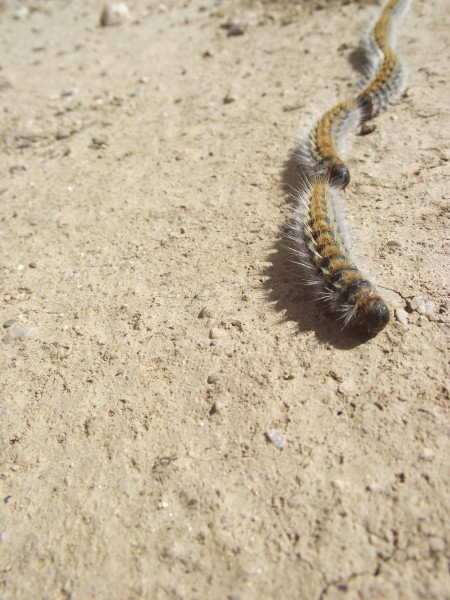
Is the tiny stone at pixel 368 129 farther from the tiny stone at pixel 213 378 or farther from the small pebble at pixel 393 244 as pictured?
the tiny stone at pixel 213 378

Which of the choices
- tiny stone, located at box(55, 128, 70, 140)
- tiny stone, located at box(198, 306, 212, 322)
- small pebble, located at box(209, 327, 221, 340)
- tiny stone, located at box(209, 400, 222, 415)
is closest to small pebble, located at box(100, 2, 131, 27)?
tiny stone, located at box(55, 128, 70, 140)

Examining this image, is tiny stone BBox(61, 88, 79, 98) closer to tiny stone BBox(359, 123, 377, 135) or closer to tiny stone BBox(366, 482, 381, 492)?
tiny stone BBox(359, 123, 377, 135)

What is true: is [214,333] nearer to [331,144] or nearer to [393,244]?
[393,244]

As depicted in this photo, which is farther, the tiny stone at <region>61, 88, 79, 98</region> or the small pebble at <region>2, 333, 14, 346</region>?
the tiny stone at <region>61, 88, 79, 98</region>

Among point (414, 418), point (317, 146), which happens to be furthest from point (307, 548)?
point (317, 146)

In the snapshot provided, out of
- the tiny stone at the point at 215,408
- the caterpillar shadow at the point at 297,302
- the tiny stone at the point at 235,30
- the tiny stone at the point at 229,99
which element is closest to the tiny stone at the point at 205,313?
the caterpillar shadow at the point at 297,302

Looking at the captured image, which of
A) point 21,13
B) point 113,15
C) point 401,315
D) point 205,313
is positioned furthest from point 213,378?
point 21,13
